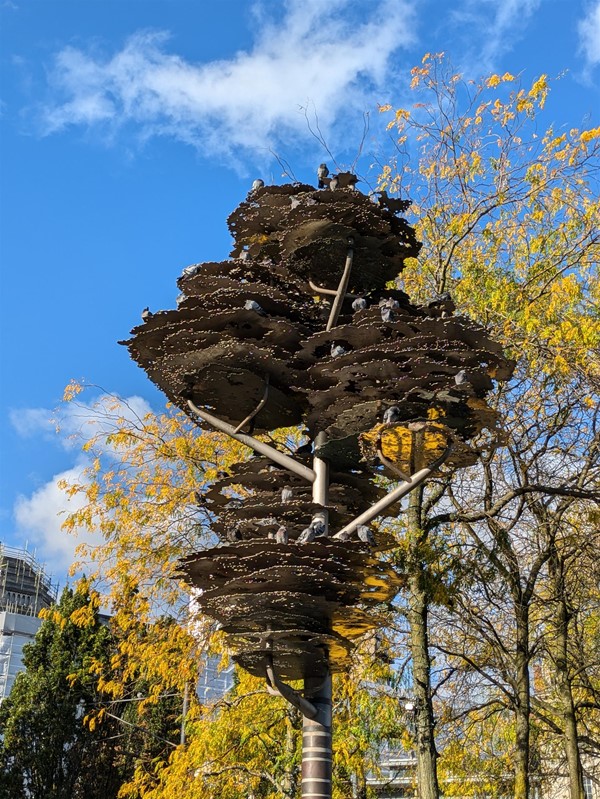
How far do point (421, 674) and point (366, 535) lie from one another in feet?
13.5

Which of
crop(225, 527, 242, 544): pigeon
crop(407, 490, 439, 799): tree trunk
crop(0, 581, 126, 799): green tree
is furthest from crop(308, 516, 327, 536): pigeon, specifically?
crop(0, 581, 126, 799): green tree

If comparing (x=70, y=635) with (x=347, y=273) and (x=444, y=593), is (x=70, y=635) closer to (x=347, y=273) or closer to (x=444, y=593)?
(x=444, y=593)

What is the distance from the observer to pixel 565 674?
35.4ft

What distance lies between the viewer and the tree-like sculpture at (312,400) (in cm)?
424

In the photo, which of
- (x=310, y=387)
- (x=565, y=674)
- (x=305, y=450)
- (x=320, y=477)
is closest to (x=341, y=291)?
(x=310, y=387)

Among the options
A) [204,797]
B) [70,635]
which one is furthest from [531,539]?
[70,635]

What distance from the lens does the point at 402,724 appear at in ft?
32.4

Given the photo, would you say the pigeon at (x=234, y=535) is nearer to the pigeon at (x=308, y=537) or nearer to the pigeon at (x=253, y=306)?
the pigeon at (x=308, y=537)

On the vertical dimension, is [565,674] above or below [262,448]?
below

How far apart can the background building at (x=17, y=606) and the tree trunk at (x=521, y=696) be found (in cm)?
2587

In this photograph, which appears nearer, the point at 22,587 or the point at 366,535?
the point at 366,535

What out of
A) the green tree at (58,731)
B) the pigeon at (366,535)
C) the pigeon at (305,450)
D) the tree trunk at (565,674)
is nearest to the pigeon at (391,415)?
the pigeon at (366,535)

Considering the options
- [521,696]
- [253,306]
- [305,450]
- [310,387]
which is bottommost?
[521,696]

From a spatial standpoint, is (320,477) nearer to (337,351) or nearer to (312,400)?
(312,400)
